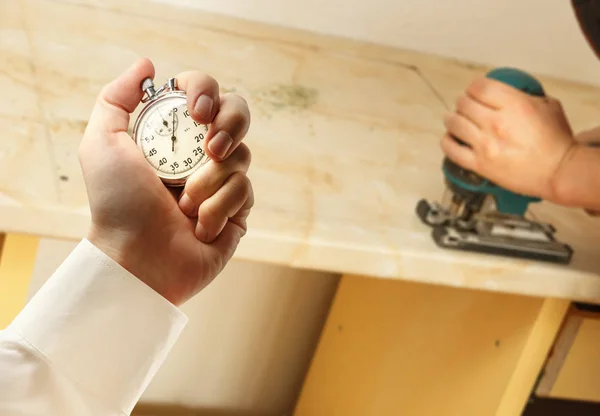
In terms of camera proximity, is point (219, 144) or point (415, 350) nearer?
point (219, 144)

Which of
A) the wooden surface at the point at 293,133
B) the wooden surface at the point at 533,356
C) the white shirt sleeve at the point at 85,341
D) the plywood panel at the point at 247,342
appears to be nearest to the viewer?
the white shirt sleeve at the point at 85,341

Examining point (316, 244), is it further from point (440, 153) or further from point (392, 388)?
point (392, 388)

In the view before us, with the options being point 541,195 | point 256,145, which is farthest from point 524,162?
point 256,145

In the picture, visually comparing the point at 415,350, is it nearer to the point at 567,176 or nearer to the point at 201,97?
the point at 567,176

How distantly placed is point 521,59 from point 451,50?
0.49 feet

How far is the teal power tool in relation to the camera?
30.9 inches

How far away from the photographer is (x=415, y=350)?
3.59ft

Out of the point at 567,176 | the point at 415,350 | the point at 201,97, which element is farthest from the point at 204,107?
the point at 415,350

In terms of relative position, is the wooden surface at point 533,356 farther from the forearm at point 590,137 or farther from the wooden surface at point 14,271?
the wooden surface at point 14,271

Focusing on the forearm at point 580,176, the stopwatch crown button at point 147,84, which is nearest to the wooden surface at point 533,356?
the forearm at point 580,176

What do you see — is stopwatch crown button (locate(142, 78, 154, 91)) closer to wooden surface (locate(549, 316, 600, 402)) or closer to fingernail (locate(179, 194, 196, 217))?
fingernail (locate(179, 194, 196, 217))

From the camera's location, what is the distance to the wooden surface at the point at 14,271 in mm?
704

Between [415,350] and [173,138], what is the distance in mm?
650

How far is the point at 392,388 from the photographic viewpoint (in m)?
1.15
